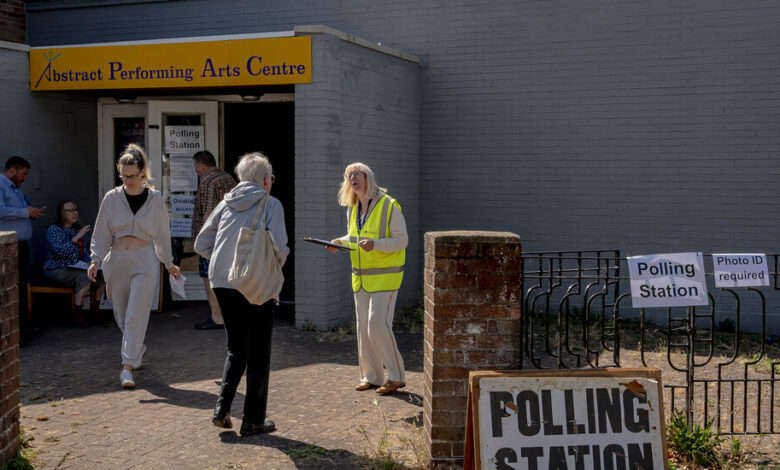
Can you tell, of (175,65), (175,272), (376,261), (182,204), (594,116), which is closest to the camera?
(376,261)

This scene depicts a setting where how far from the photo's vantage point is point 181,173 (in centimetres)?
1090

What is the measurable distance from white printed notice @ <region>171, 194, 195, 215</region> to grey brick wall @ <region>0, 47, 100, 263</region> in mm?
1417

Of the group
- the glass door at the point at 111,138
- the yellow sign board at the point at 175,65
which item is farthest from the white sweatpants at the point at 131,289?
the glass door at the point at 111,138

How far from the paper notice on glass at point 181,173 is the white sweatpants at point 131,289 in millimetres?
3935

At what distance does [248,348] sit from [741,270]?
3.36 metres

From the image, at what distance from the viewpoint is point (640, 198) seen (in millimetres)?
10109

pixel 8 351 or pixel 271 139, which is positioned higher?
pixel 271 139

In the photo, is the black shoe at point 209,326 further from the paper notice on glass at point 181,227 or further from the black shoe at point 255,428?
the black shoe at point 255,428

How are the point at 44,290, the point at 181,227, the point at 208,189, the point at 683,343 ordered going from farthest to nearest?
the point at 181,227 → the point at 44,290 → the point at 208,189 → the point at 683,343

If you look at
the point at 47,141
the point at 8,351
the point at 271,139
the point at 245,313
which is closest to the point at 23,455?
the point at 8,351

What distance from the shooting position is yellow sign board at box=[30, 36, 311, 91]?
30.4 feet

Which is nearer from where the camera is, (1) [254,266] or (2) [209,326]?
(1) [254,266]

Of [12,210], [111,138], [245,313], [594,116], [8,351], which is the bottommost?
[8,351]

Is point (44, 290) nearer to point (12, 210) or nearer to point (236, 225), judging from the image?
point (12, 210)
